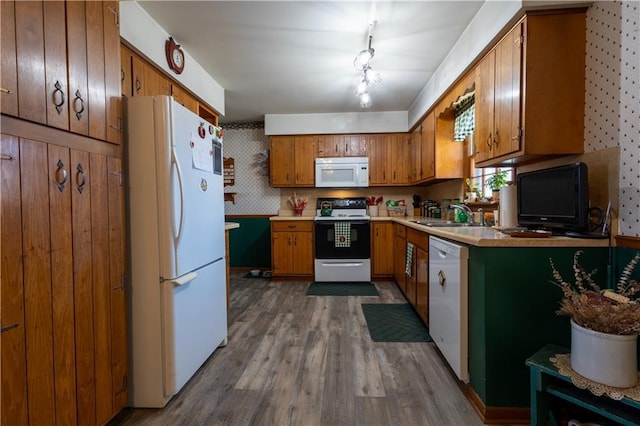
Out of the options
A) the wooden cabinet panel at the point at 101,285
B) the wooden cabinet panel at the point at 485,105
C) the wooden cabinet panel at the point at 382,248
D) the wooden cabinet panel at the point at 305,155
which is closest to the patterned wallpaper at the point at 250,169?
the wooden cabinet panel at the point at 305,155

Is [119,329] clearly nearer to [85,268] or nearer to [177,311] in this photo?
[177,311]

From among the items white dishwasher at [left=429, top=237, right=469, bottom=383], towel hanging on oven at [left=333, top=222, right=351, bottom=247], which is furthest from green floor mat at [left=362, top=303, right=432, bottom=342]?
towel hanging on oven at [left=333, top=222, right=351, bottom=247]

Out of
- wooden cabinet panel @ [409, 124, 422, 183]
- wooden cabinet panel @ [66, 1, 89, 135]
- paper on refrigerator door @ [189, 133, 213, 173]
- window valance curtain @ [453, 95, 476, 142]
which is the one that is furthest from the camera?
wooden cabinet panel @ [409, 124, 422, 183]

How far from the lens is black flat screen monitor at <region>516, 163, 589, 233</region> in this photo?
141 centimetres

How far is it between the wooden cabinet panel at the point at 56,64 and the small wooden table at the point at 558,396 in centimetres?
216

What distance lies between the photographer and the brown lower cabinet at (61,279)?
3.07ft

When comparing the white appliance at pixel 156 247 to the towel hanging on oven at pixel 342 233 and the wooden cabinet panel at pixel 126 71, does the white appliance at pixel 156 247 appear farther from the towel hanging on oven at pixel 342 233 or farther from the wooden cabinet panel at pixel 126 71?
the towel hanging on oven at pixel 342 233

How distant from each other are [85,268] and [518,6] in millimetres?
2486

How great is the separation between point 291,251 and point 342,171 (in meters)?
1.40

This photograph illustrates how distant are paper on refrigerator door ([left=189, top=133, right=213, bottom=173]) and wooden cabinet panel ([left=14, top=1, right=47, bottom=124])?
74 cm

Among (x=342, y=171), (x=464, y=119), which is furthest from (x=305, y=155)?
(x=464, y=119)

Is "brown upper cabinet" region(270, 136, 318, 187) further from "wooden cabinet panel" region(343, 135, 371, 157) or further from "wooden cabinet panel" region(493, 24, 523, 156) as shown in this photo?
"wooden cabinet panel" region(493, 24, 523, 156)

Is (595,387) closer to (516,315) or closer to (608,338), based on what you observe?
(608,338)

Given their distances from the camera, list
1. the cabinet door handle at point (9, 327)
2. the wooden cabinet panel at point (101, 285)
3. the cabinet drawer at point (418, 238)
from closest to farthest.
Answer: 1. the cabinet door handle at point (9, 327)
2. the wooden cabinet panel at point (101, 285)
3. the cabinet drawer at point (418, 238)
